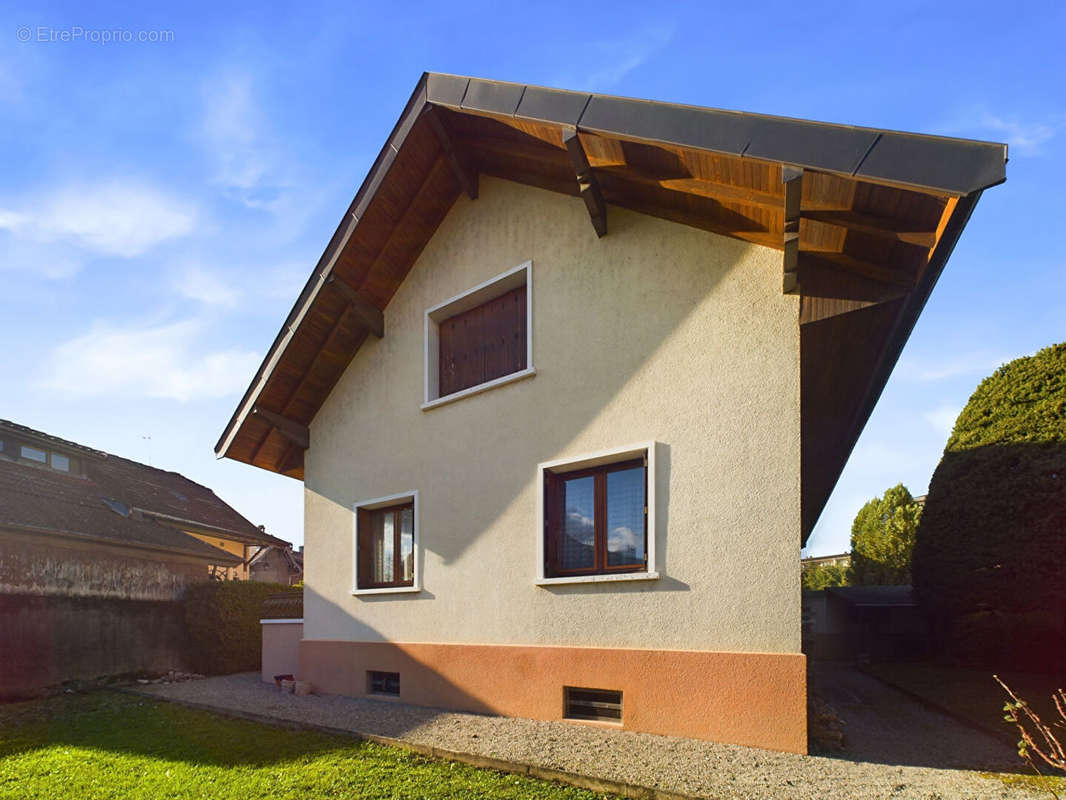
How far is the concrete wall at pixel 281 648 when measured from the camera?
13406 mm

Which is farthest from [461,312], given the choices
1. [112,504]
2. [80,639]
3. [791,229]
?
[112,504]

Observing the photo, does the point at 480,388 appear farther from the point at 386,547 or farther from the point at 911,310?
the point at 911,310

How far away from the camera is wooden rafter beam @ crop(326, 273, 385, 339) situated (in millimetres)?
11531

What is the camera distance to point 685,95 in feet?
23.4

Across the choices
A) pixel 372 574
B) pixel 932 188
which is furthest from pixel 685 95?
pixel 372 574

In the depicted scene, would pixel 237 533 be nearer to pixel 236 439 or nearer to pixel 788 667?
pixel 236 439

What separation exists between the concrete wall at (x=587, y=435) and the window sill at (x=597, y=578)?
4.2 inches

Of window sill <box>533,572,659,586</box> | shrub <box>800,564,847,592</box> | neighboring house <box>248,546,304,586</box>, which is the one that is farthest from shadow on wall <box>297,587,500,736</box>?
neighboring house <box>248,546,304,586</box>

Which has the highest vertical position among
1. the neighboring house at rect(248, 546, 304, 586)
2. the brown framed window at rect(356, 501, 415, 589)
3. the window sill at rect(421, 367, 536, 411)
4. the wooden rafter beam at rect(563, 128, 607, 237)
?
the wooden rafter beam at rect(563, 128, 607, 237)

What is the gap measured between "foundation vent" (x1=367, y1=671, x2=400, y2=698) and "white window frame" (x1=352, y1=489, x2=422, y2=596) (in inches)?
49.7

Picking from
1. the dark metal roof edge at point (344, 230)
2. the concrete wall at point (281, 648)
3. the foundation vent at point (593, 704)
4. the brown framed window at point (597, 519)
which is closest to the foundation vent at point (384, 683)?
the concrete wall at point (281, 648)

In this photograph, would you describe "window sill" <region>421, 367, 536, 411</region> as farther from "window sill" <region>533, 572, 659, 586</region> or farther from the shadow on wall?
the shadow on wall

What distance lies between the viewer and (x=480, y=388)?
10320 mm

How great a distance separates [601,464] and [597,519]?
0.67 meters
